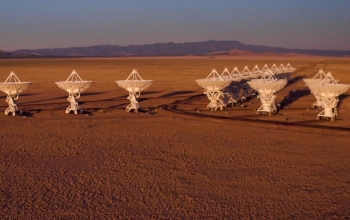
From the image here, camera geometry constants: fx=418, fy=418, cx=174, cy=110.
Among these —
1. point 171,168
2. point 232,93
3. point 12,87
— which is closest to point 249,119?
point 232,93

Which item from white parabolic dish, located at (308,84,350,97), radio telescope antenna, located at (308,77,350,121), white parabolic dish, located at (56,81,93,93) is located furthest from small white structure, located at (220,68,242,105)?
white parabolic dish, located at (56,81,93,93)

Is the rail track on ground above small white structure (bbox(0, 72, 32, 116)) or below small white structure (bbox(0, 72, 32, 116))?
below

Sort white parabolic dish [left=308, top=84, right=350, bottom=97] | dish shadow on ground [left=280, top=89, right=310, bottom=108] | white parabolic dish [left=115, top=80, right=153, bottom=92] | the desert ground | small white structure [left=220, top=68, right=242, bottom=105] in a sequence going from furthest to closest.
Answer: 1. dish shadow on ground [left=280, top=89, right=310, bottom=108]
2. small white structure [left=220, top=68, right=242, bottom=105]
3. white parabolic dish [left=115, top=80, right=153, bottom=92]
4. white parabolic dish [left=308, top=84, right=350, bottom=97]
5. the desert ground

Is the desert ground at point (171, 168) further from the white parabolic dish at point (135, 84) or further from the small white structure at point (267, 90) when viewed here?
the white parabolic dish at point (135, 84)

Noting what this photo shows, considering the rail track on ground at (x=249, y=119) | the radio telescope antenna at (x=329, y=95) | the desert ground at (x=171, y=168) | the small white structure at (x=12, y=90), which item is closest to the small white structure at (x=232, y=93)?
the rail track on ground at (x=249, y=119)

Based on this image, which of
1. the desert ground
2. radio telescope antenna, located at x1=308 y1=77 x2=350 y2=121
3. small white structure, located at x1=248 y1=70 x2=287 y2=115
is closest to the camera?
the desert ground

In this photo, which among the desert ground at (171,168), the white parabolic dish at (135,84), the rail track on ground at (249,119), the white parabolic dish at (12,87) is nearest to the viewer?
the desert ground at (171,168)

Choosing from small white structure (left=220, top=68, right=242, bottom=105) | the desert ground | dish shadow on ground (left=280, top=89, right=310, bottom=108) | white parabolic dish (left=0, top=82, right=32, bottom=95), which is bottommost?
the desert ground

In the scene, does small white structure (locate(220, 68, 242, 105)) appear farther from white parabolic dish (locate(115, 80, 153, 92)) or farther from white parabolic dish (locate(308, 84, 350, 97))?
white parabolic dish (locate(308, 84, 350, 97))
